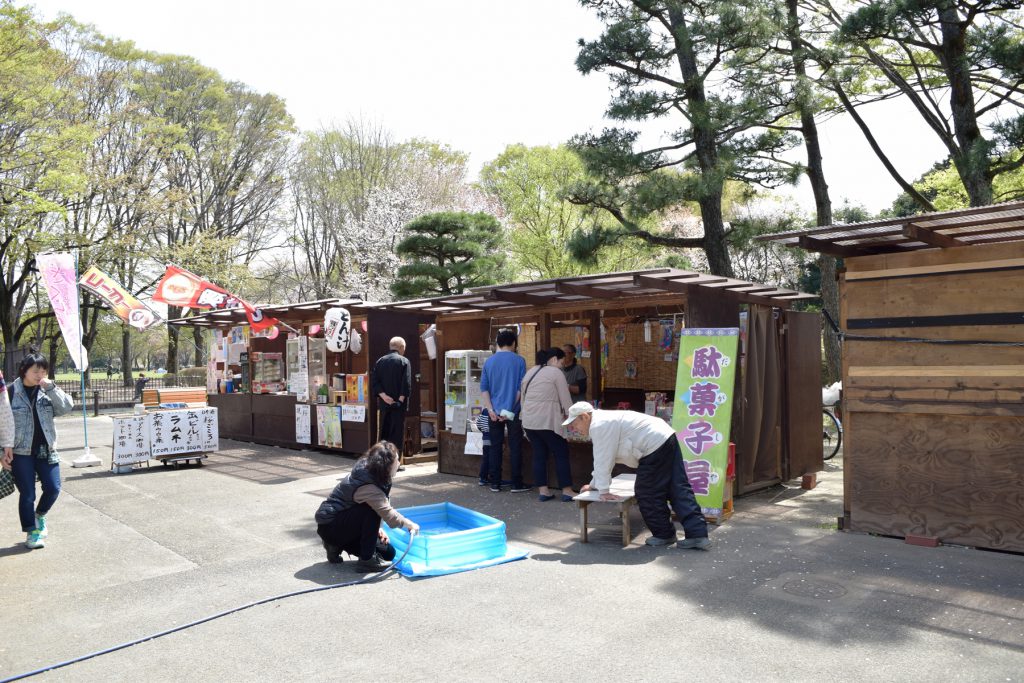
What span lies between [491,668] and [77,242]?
2429cm

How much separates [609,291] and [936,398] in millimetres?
3468

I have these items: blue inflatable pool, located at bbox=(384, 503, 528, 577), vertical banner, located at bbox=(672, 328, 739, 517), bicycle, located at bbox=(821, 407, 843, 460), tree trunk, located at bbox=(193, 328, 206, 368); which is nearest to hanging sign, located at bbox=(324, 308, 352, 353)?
blue inflatable pool, located at bbox=(384, 503, 528, 577)

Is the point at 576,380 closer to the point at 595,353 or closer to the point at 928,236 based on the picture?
the point at 595,353

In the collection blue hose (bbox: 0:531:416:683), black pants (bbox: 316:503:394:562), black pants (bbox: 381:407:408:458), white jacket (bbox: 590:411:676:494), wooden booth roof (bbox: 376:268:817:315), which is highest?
wooden booth roof (bbox: 376:268:817:315)

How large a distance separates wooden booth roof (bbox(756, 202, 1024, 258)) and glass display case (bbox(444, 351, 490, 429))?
15.6 ft

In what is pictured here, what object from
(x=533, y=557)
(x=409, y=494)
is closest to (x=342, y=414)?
(x=409, y=494)

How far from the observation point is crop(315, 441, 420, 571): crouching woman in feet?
17.7

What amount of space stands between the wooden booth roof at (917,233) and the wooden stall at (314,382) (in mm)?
6869

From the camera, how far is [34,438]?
647 centimetres

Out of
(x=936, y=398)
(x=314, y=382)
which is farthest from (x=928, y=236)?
(x=314, y=382)

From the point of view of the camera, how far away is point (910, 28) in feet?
31.6

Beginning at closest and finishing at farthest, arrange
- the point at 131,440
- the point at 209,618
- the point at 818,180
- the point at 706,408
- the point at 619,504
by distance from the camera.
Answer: the point at 209,618
the point at 619,504
the point at 706,408
the point at 131,440
the point at 818,180

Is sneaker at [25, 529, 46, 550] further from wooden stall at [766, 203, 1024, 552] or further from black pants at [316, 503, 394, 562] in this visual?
wooden stall at [766, 203, 1024, 552]

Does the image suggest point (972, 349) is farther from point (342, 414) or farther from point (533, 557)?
point (342, 414)
